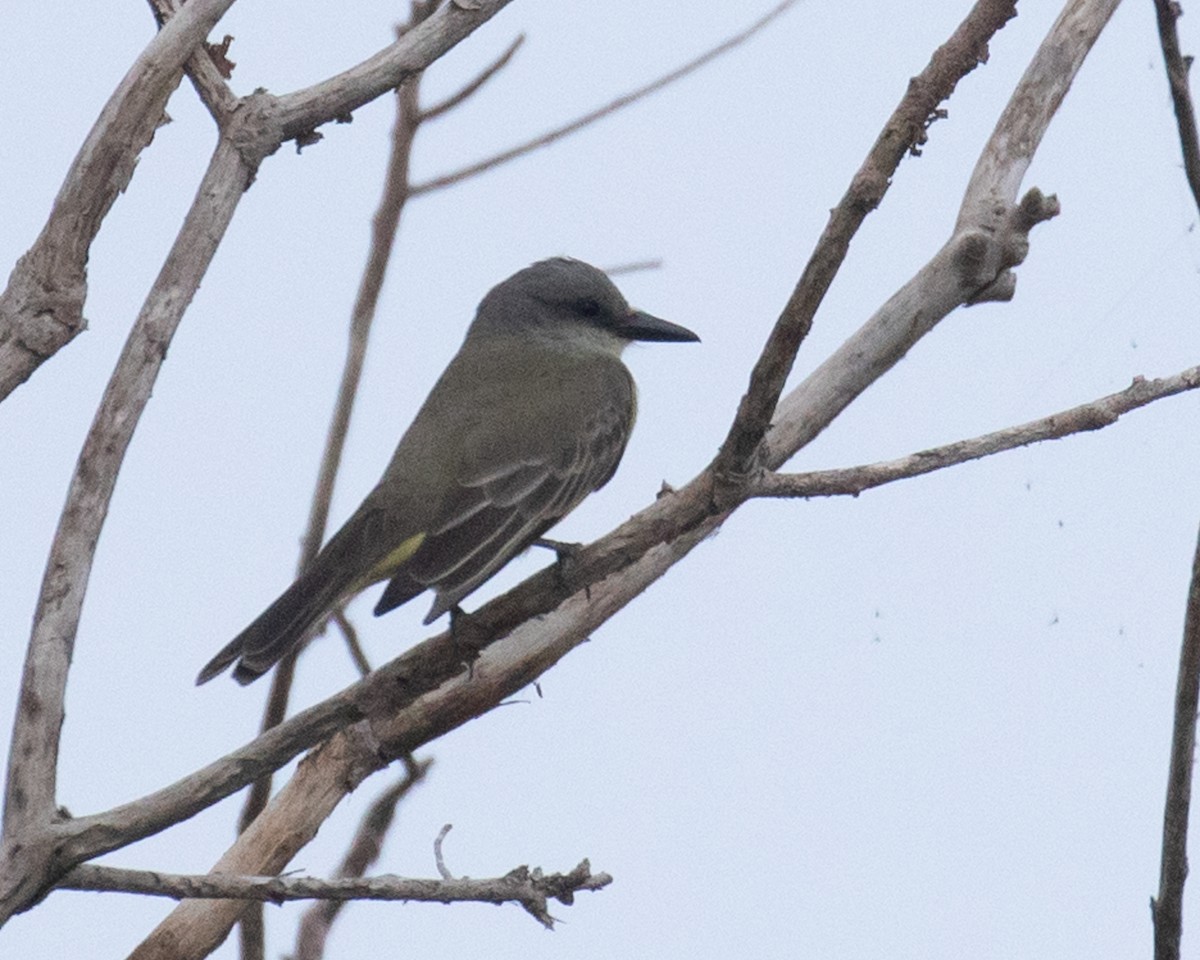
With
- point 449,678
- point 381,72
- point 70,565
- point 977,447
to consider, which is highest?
point 381,72

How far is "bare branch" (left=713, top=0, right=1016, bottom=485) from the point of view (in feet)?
9.94

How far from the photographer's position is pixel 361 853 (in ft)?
12.7

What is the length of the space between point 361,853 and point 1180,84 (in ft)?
7.48

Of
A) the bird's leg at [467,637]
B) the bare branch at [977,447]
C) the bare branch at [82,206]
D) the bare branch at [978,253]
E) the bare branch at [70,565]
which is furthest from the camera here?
the bare branch at [978,253]

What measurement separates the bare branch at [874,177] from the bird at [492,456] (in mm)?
1313

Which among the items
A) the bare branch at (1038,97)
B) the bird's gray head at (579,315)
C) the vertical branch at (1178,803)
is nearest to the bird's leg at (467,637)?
the vertical branch at (1178,803)

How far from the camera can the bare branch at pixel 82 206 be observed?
3191 millimetres

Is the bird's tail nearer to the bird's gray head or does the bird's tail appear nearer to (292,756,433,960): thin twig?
(292,756,433,960): thin twig

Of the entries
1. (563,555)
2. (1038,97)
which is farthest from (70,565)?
(1038,97)

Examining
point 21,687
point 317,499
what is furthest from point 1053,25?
point 21,687

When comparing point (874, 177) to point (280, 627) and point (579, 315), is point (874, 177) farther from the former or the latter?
point (579, 315)

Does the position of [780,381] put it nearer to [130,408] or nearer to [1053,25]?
[130,408]

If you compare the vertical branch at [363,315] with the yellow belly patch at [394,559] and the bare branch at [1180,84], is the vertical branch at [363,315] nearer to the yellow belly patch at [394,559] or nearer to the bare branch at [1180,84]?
the yellow belly patch at [394,559]

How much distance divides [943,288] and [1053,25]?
0.83 metres
